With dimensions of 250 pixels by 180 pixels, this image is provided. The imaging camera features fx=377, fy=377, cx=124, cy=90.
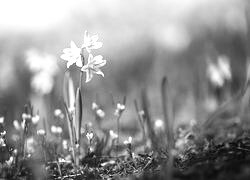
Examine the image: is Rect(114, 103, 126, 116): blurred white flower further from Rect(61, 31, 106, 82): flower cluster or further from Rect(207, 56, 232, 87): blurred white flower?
Rect(207, 56, 232, 87): blurred white flower

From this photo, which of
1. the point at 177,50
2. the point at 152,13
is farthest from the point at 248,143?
the point at 152,13

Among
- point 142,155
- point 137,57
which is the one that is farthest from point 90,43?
point 137,57

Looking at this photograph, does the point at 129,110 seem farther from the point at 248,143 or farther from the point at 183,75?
the point at 248,143

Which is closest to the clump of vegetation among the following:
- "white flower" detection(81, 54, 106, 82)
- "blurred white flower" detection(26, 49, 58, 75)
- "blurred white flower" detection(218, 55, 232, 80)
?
"white flower" detection(81, 54, 106, 82)

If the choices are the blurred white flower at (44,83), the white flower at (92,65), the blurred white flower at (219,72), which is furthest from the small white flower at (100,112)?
the blurred white flower at (219,72)

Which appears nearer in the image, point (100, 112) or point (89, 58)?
point (89, 58)

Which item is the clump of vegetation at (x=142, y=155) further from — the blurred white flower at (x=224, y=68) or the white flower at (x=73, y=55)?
the blurred white flower at (x=224, y=68)

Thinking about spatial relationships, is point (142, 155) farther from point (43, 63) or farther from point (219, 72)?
point (43, 63)

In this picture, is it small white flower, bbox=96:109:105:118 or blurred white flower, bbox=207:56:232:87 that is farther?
blurred white flower, bbox=207:56:232:87

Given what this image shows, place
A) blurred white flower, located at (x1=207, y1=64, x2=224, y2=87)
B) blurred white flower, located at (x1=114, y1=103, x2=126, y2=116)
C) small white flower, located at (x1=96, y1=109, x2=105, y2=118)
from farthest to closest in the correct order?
blurred white flower, located at (x1=207, y1=64, x2=224, y2=87), small white flower, located at (x1=96, y1=109, x2=105, y2=118), blurred white flower, located at (x1=114, y1=103, x2=126, y2=116)
